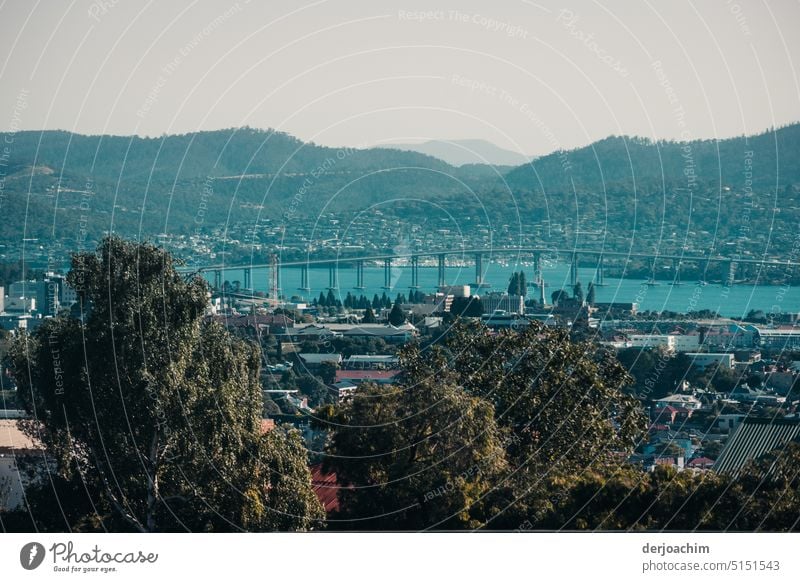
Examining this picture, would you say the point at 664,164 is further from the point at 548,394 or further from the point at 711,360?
the point at 548,394

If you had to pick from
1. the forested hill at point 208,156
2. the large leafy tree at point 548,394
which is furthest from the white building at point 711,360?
the forested hill at point 208,156

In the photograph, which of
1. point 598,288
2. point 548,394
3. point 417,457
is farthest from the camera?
point 598,288

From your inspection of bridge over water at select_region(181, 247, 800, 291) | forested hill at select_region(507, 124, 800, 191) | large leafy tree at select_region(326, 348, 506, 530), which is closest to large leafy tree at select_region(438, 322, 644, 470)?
large leafy tree at select_region(326, 348, 506, 530)

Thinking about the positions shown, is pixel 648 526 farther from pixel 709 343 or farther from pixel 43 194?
pixel 43 194

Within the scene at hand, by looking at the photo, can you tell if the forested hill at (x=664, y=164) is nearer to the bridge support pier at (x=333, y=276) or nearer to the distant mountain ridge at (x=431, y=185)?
the distant mountain ridge at (x=431, y=185)

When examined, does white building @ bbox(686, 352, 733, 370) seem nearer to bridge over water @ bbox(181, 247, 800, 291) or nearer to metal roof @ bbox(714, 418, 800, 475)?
bridge over water @ bbox(181, 247, 800, 291)

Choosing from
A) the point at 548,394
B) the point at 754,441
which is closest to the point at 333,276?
the point at 754,441

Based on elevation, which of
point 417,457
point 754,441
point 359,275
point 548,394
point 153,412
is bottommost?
point 359,275
